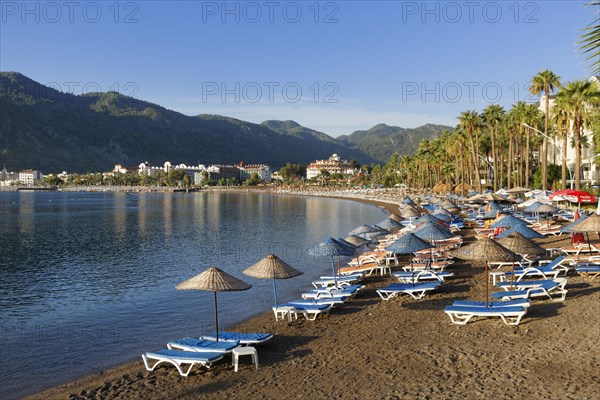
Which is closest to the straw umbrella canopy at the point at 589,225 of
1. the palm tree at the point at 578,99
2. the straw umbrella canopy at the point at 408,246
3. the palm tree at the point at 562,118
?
the straw umbrella canopy at the point at 408,246

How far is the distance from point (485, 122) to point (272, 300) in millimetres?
51335

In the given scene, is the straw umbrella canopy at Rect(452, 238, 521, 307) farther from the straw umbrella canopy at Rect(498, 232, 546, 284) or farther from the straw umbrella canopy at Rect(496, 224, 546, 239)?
the straw umbrella canopy at Rect(496, 224, 546, 239)

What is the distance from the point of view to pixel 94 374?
11.7 metres

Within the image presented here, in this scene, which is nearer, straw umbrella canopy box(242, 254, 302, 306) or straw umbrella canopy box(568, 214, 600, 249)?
straw umbrella canopy box(242, 254, 302, 306)

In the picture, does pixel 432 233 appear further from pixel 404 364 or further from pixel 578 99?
pixel 578 99

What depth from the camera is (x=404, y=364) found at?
9.72 meters

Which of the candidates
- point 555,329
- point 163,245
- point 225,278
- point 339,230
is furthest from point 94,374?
point 339,230

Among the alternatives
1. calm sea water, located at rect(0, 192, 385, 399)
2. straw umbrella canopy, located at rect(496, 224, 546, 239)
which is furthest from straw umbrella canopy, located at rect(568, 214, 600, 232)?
calm sea water, located at rect(0, 192, 385, 399)

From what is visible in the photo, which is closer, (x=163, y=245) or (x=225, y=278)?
(x=225, y=278)

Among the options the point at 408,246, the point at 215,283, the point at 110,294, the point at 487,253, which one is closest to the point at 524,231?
the point at 408,246

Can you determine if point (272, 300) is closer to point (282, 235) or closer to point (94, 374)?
point (94, 374)

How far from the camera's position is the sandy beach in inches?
333

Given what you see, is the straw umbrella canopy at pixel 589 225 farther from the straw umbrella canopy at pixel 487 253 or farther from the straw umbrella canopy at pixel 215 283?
the straw umbrella canopy at pixel 215 283

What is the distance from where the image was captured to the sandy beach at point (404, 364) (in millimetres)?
8452
